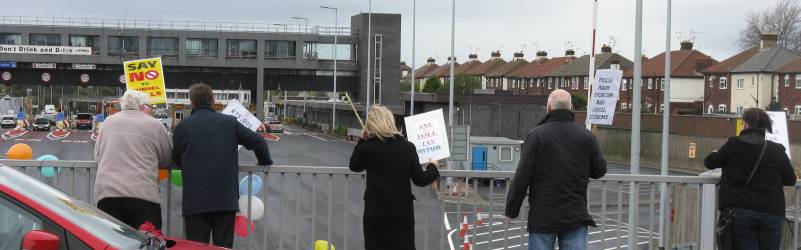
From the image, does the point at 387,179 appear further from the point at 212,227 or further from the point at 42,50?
the point at 42,50

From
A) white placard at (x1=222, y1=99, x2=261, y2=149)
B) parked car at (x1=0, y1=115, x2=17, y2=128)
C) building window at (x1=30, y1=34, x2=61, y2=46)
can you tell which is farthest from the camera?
parked car at (x1=0, y1=115, x2=17, y2=128)

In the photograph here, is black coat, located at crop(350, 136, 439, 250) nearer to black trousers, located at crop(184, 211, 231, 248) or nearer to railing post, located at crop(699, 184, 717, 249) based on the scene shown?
black trousers, located at crop(184, 211, 231, 248)

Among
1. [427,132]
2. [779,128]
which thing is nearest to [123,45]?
[779,128]

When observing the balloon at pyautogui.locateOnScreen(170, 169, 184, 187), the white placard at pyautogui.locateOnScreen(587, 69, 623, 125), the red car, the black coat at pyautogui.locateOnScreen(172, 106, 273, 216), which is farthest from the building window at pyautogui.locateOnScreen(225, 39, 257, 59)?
the red car

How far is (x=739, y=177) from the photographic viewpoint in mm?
7832

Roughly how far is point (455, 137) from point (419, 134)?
26.4 metres

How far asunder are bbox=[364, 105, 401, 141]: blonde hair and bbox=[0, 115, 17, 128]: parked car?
100 m

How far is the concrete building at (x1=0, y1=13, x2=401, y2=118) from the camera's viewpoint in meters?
82.3

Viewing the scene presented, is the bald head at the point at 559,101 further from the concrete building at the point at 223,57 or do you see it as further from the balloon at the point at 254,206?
the concrete building at the point at 223,57

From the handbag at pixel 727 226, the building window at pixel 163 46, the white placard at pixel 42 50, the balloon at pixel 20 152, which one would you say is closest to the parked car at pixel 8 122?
the white placard at pixel 42 50

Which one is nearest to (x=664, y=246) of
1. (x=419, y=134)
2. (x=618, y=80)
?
(x=419, y=134)

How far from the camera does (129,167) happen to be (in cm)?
722

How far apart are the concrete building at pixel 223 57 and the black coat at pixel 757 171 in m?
75.8

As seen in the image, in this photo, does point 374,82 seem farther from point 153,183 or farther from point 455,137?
point 153,183
